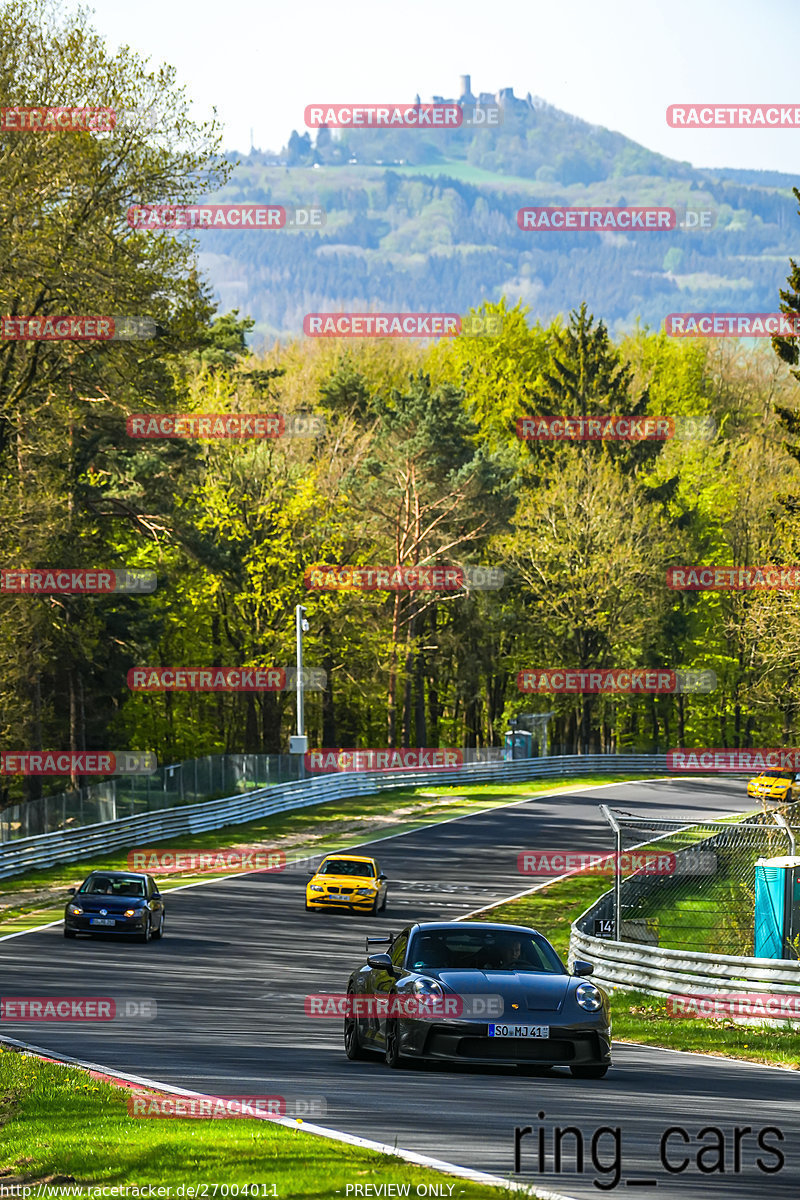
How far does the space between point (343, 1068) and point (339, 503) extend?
55.0 metres

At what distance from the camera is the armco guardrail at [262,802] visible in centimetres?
3908

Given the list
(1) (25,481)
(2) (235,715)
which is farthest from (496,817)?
(2) (235,715)

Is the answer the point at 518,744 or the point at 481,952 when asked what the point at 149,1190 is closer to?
the point at 481,952

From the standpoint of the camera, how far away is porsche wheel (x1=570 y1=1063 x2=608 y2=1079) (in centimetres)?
1283

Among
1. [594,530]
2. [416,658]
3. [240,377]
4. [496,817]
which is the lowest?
[496,817]

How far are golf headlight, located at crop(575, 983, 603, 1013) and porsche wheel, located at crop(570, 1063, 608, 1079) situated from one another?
21.5 inches

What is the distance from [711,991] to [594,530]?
191 ft

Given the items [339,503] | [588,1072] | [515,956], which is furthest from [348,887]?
[339,503]

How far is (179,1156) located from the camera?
9.20m

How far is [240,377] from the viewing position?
238 ft

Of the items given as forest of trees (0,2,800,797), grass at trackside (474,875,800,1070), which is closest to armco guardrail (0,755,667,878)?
forest of trees (0,2,800,797)

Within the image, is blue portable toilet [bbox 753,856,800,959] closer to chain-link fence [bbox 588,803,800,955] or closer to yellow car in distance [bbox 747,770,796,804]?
chain-link fence [bbox 588,803,800,955]

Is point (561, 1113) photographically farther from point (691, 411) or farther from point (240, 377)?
point (691, 411)

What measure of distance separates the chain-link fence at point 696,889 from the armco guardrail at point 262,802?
17094 millimetres
